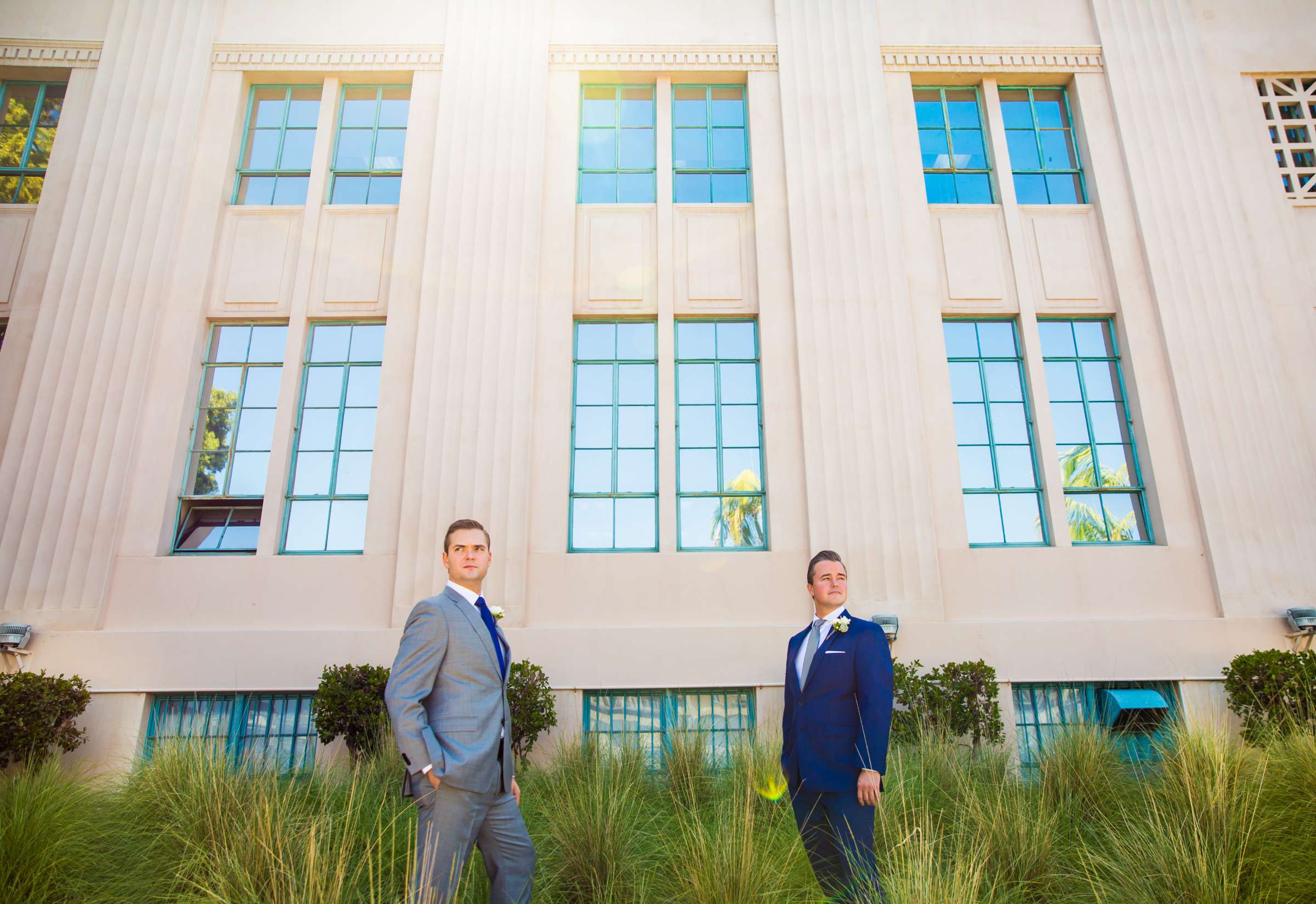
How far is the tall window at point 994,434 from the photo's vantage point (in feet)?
27.5

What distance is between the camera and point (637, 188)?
9484 mm

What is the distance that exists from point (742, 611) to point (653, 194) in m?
5.28

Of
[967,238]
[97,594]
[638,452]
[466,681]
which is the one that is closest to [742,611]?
[638,452]

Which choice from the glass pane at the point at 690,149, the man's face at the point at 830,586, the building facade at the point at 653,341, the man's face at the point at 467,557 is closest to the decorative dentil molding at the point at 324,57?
the building facade at the point at 653,341

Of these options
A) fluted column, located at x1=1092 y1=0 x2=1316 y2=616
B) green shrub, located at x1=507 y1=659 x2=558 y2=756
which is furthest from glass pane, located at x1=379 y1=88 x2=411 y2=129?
fluted column, located at x1=1092 y1=0 x2=1316 y2=616

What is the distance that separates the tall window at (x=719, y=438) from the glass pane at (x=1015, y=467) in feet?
9.07

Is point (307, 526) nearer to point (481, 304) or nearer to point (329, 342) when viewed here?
point (329, 342)

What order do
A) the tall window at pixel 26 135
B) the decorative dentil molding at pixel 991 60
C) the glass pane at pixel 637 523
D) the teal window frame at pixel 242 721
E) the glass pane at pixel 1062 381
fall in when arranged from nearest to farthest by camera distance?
the teal window frame at pixel 242 721
the glass pane at pixel 637 523
the glass pane at pixel 1062 381
the tall window at pixel 26 135
the decorative dentil molding at pixel 991 60

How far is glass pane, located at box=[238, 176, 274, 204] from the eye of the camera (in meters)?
9.44

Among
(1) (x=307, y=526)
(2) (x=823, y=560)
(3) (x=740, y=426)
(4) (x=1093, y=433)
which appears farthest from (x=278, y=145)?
(4) (x=1093, y=433)

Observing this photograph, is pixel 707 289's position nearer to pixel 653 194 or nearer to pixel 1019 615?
pixel 653 194

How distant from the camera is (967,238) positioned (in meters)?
9.19

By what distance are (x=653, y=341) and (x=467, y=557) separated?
5.63 m

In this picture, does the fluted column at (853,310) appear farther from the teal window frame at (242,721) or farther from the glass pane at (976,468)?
the teal window frame at (242,721)
